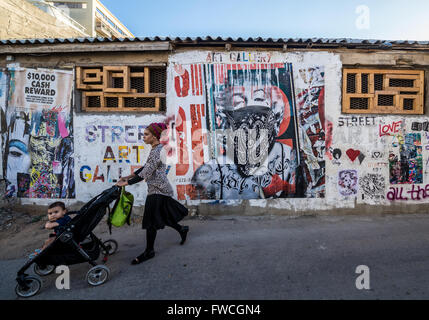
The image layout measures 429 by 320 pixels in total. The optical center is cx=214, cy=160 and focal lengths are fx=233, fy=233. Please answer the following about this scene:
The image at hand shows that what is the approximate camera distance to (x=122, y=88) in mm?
5539

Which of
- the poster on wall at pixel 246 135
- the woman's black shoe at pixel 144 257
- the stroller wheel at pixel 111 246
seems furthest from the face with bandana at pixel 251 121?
the stroller wheel at pixel 111 246

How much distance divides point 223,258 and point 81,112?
15.4 ft

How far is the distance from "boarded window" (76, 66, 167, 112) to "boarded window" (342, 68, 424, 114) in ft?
14.6

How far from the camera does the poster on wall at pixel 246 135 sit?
5.46 meters

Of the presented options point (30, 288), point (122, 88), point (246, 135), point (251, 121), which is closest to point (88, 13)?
point (122, 88)

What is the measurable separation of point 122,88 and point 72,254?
3980mm

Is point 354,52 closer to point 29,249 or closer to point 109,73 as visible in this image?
point 109,73

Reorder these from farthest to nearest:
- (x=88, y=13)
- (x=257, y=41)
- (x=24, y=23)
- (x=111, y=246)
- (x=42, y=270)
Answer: (x=88, y=13) < (x=24, y=23) < (x=257, y=41) < (x=111, y=246) < (x=42, y=270)

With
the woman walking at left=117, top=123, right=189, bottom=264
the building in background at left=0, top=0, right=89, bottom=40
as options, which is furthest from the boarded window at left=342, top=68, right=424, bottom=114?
the building in background at left=0, top=0, right=89, bottom=40

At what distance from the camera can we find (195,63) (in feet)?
18.0

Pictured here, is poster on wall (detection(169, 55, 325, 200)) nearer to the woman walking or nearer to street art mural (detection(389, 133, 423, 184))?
street art mural (detection(389, 133, 423, 184))

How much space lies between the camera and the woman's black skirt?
10.8ft

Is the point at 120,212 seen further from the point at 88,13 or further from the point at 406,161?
the point at 88,13
